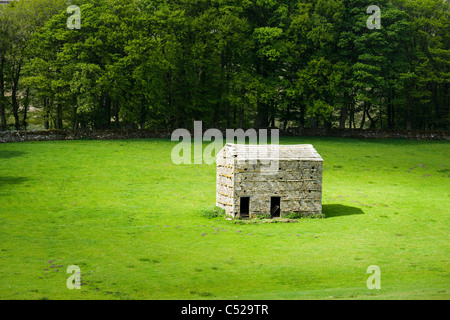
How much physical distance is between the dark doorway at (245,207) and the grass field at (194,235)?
5.36 ft

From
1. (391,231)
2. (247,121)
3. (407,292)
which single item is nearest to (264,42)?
(247,121)

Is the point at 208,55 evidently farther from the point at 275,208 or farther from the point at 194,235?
the point at 194,235

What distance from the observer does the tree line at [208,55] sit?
7550 cm

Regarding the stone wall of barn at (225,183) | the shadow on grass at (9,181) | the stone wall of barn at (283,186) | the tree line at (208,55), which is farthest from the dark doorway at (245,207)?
the tree line at (208,55)

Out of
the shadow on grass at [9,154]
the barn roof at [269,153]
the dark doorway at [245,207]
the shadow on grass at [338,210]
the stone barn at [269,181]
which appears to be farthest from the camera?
the shadow on grass at [9,154]

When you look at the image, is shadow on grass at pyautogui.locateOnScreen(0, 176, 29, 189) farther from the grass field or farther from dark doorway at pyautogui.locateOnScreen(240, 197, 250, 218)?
dark doorway at pyautogui.locateOnScreen(240, 197, 250, 218)

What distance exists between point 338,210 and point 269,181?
7225 millimetres

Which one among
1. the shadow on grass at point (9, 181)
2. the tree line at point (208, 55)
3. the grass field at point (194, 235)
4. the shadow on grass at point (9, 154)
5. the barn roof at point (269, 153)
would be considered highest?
the tree line at point (208, 55)

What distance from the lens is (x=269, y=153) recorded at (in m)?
40.8

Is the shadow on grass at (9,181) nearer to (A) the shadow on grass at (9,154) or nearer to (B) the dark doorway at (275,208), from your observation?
(A) the shadow on grass at (9,154)

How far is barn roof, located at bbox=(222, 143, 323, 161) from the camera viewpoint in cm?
4022

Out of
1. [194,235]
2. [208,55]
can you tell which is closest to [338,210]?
[194,235]

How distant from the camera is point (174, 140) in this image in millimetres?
73688

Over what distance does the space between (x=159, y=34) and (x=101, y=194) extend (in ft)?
120
